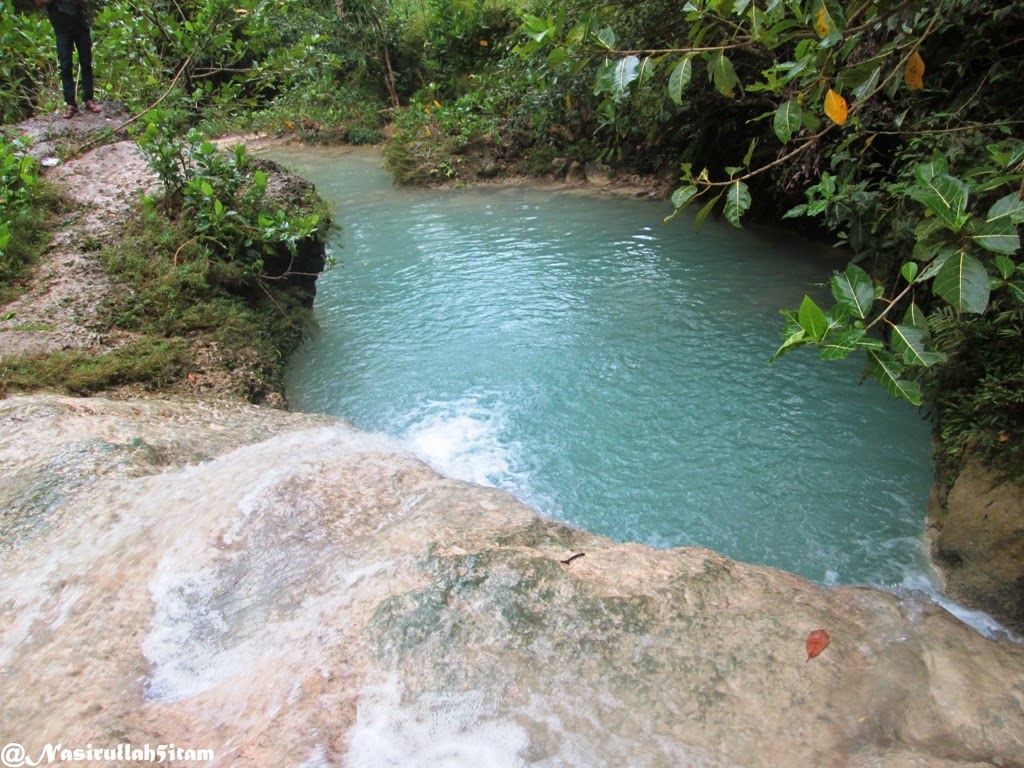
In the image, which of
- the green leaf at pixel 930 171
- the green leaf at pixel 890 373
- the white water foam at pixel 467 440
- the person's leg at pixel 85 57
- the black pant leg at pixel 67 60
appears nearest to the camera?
the green leaf at pixel 890 373

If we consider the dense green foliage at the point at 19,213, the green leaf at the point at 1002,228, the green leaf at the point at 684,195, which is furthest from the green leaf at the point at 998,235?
the dense green foliage at the point at 19,213

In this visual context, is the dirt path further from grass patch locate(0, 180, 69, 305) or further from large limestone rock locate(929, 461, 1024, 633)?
large limestone rock locate(929, 461, 1024, 633)

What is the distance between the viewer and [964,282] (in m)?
2.04

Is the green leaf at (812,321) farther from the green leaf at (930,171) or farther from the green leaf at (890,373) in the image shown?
the green leaf at (930,171)

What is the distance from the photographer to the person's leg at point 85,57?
6.62 m

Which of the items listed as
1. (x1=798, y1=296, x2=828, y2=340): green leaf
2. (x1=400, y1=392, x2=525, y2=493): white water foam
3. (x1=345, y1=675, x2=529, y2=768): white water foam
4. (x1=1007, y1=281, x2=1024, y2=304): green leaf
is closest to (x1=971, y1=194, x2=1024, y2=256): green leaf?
(x1=1007, y1=281, x2=1024, y2=304): green leaf

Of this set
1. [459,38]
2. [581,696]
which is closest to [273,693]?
[581,696]

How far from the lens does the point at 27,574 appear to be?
2.47m

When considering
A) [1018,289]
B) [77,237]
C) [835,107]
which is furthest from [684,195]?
[77,237]

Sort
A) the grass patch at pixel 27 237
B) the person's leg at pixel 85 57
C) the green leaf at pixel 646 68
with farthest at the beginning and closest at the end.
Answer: the person's leg at pixel 85 57, the grass patch at pixel 27 237, the green leaf at pixel 646 68

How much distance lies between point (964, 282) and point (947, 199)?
0.31 metres

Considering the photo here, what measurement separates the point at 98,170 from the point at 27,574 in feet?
16.2

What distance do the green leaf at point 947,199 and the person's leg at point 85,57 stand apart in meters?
7.69

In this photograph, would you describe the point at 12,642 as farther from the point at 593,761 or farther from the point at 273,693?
the point at 593,761
